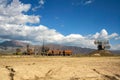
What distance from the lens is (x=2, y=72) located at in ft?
67.2

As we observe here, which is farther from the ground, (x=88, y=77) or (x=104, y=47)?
(x=104, y=47)

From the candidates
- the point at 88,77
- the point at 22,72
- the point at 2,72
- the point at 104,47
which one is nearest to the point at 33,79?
the point at 22,72

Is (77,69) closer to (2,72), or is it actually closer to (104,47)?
(2,72)

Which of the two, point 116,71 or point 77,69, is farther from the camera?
point 116,71

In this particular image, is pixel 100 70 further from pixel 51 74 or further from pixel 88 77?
pixel 51 74

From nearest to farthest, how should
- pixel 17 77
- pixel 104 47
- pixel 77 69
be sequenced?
1. pixel 17 77
2. pixel 77 69
3. pixel 104 47

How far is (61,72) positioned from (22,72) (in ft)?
12.9

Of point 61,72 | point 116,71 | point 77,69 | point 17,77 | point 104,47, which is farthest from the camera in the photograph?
point 104,47

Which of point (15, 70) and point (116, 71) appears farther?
point (116, 71)

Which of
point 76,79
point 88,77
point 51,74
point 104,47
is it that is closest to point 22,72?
point 51,74

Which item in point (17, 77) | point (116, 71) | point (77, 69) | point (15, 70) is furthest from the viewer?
point (116, 71)

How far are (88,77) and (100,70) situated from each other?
4.02m

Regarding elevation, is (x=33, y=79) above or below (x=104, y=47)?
below

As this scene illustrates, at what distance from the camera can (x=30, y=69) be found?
22.1m
